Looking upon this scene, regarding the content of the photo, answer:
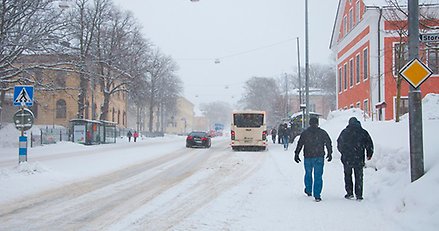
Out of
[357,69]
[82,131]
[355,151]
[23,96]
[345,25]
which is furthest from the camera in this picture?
[345,25]

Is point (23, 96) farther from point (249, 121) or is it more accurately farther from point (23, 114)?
point (249, 121)

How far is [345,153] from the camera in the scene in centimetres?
984

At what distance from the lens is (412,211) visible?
757 centimetres

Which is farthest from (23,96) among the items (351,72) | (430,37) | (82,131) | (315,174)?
(351,72)

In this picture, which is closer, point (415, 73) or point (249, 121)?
point (415, 73)

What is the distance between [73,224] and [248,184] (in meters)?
6.14

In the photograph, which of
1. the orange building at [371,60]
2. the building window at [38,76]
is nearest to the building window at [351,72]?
the orange building at [371,60]

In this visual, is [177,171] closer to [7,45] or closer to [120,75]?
[7,45]

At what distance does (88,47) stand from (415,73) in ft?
134

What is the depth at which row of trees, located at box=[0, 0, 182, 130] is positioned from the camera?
25.4 meters

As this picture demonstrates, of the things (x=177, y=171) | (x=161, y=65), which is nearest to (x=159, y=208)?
(x=177, y=171)

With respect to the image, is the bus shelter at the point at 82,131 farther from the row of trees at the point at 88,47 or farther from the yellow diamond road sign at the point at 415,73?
the yellow diamond road sign at the point at 415,73

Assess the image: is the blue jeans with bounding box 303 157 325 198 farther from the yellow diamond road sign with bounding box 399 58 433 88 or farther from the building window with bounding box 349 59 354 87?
the building window with bounding box 349 59 354 87

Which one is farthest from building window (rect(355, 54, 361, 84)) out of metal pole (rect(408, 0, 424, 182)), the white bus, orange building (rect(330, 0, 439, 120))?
metal pole (rect(408, 0, 424, 182))
